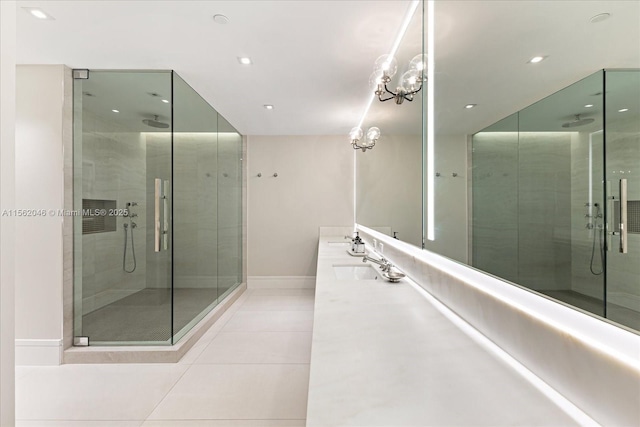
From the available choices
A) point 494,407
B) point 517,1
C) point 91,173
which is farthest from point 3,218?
point 91,173

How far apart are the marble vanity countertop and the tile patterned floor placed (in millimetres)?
1195

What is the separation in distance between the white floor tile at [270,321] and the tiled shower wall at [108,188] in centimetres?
125

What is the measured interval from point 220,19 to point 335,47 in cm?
85

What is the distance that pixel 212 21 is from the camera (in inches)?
80.6

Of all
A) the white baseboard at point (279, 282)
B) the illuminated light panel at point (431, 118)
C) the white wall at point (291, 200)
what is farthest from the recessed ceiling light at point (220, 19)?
the white baseboard at point (279, 282)

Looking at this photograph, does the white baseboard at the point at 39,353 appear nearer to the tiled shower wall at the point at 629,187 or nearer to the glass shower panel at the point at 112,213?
the glass shower panel at the point at 112,213

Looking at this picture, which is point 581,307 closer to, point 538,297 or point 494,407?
point 538,297

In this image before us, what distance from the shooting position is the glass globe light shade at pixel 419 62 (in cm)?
178

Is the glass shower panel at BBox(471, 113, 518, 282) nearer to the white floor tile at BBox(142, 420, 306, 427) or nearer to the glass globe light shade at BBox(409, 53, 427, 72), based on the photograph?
the glass globe light shade at BBox(409, 53, 427, 72)

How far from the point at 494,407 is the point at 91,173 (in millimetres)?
3262

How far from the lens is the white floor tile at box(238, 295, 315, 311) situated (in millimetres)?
4148

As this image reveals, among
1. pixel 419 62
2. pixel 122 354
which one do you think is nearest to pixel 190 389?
pixel 122 354

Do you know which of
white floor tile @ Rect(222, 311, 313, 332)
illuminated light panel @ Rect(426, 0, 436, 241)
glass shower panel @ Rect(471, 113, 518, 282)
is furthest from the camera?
white floor tile @ Rect(222, 311, 313, 332)

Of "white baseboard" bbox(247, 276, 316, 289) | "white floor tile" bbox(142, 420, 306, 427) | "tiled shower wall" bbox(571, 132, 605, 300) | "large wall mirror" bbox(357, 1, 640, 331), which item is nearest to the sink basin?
"white floor tile" bbox(142, 420, 306, 427)
